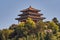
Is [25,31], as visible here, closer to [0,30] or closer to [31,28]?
[31,28]

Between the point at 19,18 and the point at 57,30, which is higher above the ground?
the point at 19,18

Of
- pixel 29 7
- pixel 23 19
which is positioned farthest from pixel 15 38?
pixel 29 7

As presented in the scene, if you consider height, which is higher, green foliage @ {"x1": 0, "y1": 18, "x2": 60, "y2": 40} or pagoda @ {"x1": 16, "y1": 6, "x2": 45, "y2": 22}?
pagoda @ {"x1": 16, "y1": 6, "x2": 45, "y2": 22}

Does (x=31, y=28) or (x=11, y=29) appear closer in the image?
(x=31, y=28)

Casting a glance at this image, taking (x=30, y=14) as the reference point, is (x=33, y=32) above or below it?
below

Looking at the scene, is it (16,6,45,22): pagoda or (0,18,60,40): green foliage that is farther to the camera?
(16,6,45,22): pagoda

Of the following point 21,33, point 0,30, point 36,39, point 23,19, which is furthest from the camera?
point 23,19

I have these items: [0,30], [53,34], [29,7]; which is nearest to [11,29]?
[0,30]

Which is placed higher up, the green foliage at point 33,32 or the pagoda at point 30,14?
the pagoda at point 30,14

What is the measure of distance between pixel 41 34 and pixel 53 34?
1.29m

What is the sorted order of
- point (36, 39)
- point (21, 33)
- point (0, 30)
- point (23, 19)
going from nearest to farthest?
point (36, 39), point (21, 33), point (0, 30), point (23, 19)

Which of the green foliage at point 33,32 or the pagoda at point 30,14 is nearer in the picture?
the green foliage at point 33,32

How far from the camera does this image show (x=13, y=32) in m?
40.8

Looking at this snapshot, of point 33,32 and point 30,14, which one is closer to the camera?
point 33,32
